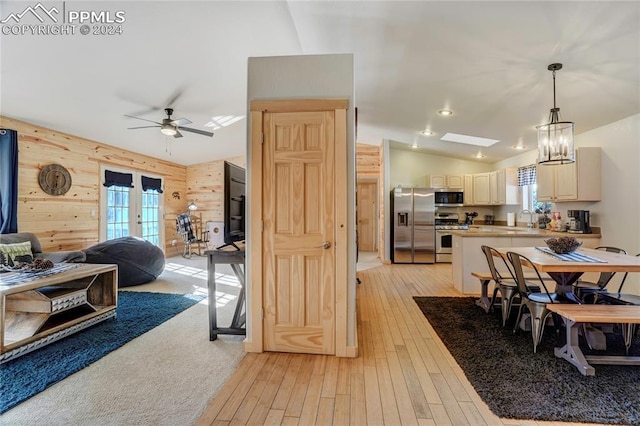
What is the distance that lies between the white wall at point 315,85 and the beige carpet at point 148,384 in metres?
0.44

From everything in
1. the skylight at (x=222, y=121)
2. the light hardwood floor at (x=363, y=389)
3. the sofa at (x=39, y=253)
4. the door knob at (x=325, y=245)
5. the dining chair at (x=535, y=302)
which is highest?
the skylight at (x=222, y=121)

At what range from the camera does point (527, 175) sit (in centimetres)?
554

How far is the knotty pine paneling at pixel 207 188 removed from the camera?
8078mm

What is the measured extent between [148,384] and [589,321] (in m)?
3.05

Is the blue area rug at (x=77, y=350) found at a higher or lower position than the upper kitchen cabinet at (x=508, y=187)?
lower

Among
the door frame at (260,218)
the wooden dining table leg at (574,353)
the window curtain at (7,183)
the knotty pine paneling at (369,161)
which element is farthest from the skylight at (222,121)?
the wooden dining table leg at (574,353)

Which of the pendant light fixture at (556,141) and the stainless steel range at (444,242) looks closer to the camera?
the pendant light fixture at (556,141)

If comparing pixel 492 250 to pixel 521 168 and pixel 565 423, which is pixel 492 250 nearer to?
pixel 565 423

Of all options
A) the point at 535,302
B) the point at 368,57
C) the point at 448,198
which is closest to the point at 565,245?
the point at 535,302

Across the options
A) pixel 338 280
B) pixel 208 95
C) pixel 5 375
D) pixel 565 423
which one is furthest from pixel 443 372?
pixel 208 95

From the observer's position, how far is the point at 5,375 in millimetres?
2070

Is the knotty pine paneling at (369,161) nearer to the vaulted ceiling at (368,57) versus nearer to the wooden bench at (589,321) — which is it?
the vaulted ceiling at (368,57)

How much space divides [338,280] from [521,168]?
17.0ft

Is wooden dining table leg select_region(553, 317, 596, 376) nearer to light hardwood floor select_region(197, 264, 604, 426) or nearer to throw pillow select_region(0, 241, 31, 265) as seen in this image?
light hardwood floor select_region(197, 264, 604, 426)
